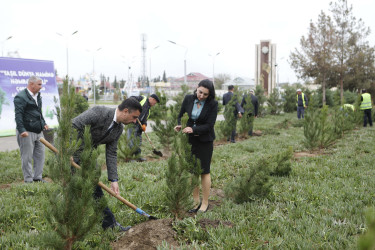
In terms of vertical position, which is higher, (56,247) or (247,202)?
(56,247)

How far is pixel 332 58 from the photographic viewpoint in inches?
943

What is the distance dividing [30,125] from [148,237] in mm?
3540

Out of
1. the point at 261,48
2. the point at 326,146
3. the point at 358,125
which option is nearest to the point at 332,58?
the point at 358,125

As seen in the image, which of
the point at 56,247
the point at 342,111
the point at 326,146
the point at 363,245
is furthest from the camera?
the point at 342,111

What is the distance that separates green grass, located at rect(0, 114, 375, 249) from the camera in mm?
3275

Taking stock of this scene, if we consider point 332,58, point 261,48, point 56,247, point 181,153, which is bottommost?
point 56,247

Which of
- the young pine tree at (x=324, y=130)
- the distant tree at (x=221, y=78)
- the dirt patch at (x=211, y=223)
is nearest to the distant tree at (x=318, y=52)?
the young pine tree at (x=324, y=130)

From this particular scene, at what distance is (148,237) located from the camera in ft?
10.7

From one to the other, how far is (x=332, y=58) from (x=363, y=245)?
2559 centimetres

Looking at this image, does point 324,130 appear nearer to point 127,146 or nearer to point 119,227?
point 127,146

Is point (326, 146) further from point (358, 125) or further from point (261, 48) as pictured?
point (261, 48)

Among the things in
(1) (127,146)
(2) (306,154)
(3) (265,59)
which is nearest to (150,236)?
(1) (127,146)

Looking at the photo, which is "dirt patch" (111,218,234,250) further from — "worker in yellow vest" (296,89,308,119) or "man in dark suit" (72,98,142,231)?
"worker in yellow vest" (296,89,308,119)

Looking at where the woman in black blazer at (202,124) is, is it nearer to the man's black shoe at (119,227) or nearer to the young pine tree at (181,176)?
the young pine tree at (181,176)
